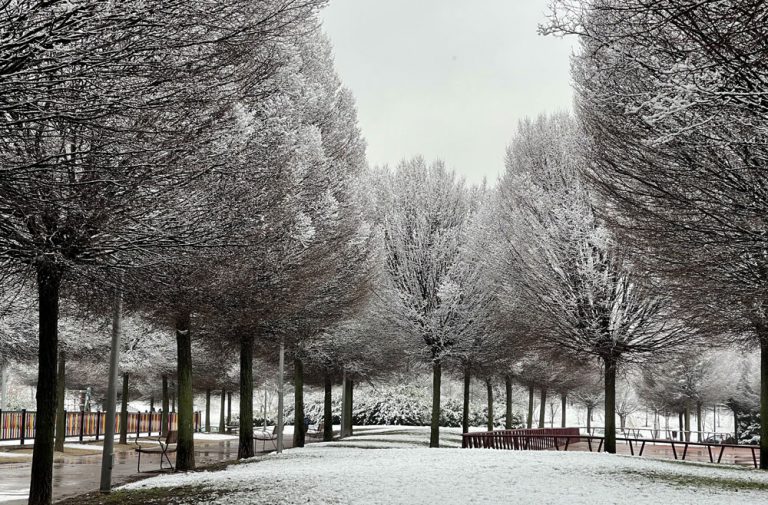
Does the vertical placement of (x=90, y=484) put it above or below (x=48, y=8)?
below

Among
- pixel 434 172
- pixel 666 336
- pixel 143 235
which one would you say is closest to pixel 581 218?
pixel 666 336

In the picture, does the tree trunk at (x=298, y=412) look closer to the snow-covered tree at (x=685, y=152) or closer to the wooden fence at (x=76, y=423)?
the wooden fence at (x=76, y=423)

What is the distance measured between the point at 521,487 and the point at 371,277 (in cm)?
1049

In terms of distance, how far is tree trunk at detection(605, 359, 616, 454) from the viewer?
1925 cm

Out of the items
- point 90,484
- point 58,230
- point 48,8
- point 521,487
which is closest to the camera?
point 48,8

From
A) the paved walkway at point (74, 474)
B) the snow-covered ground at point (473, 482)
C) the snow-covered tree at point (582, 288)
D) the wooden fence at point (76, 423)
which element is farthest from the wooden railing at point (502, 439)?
the wooden fence at point (76, 423)

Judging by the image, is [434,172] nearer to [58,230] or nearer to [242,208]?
[242,208]

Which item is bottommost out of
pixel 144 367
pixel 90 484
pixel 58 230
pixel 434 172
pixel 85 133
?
pixel 90 484

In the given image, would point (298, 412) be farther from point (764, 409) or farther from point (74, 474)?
point (764, 409)

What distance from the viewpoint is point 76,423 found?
31812 mm

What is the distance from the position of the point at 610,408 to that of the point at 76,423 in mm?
23458

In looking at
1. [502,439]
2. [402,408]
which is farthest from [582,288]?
[402,408]

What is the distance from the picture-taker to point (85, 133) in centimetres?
810

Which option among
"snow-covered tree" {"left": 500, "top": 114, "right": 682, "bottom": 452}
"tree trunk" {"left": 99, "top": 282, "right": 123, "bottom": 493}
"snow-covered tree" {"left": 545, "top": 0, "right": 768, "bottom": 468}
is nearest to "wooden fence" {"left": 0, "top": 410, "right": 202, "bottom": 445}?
"tree trunk" {"left": 99, "top": 282, "right": 123, "bottom": 493}
